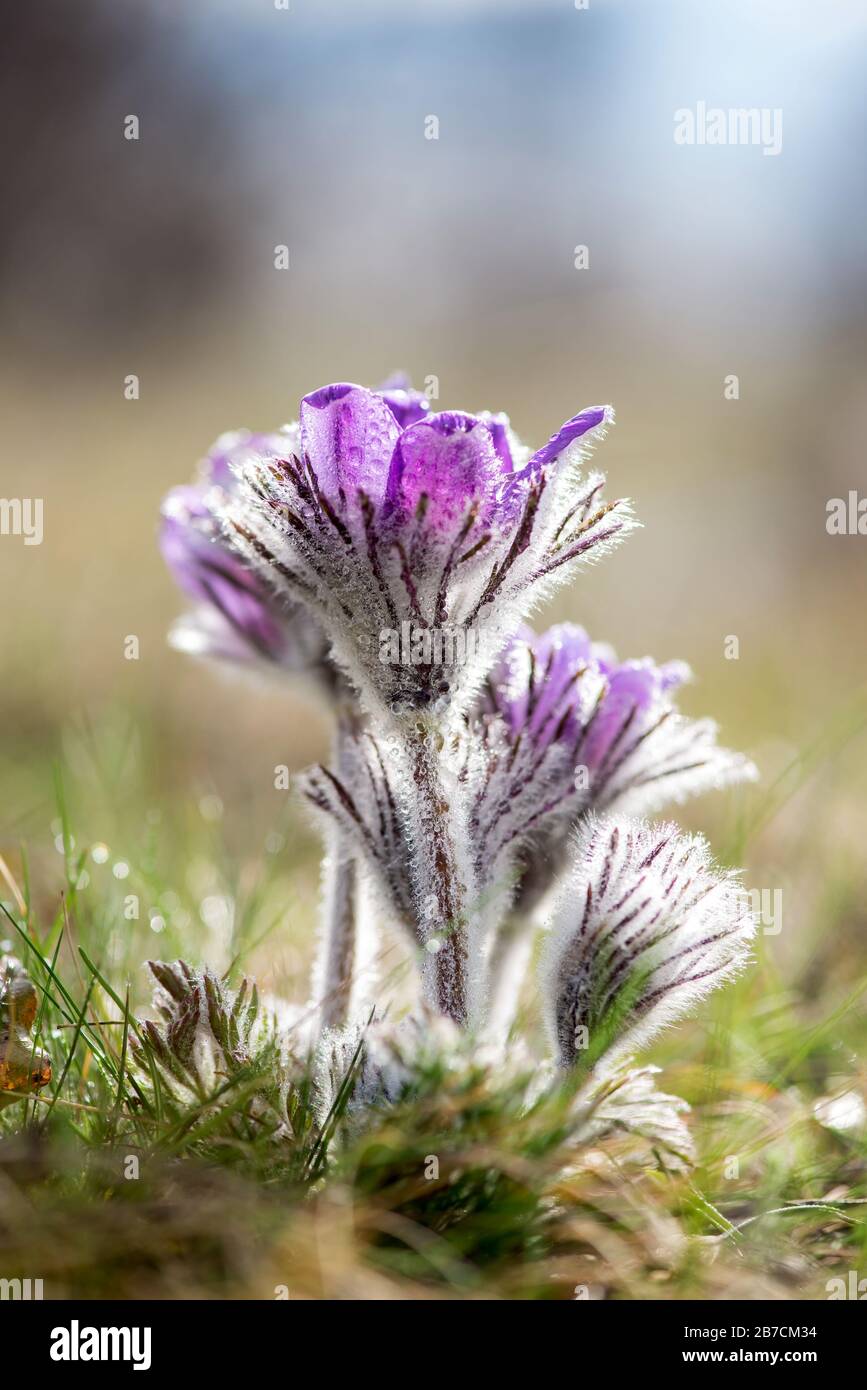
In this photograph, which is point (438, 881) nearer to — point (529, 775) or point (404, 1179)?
point (529, 775)

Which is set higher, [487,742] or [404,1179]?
[487,742]

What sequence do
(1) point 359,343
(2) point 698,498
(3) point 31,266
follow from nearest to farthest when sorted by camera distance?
(2) point 698,498 < (1) point 359,343 < (3) point 31,266

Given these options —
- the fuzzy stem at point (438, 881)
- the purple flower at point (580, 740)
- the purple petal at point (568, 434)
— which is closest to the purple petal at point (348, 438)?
the purple petal at point (568, 434)

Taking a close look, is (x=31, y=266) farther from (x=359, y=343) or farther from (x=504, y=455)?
(x=504, y=455)

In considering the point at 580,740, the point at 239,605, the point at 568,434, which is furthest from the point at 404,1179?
the point at 239,605

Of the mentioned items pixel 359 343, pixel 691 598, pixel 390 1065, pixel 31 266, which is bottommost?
pixel 390 1065

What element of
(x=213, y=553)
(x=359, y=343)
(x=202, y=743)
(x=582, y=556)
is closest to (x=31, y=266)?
(x=359, y=343)
